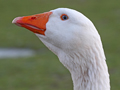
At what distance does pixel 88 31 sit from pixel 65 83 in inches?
190

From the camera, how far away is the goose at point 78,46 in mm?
3158

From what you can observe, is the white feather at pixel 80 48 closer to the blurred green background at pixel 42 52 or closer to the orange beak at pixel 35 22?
the orange beak at pixel 35 22

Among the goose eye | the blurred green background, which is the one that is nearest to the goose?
the goose eye

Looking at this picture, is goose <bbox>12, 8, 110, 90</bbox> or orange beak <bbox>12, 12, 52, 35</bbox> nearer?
goose <bbox>12, 8, 110, 90</bbox>

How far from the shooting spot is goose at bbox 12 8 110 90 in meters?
3.16

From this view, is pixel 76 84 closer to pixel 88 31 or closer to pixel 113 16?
pixel 88 31

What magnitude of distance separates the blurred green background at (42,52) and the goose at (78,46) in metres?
4.36

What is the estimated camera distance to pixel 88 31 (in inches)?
124

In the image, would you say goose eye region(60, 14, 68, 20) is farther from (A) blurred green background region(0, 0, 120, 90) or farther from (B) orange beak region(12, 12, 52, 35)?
(A) blurred green background region(0, 0, 120, 90)

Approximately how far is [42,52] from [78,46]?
7455 mm

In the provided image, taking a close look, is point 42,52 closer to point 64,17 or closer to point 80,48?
point 64,17

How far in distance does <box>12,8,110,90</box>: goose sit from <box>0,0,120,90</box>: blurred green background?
14.3 ft

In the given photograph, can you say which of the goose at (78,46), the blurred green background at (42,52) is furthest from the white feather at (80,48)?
the blurred green background at (42,52)

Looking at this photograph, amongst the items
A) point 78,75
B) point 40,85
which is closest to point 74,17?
point 78,75
